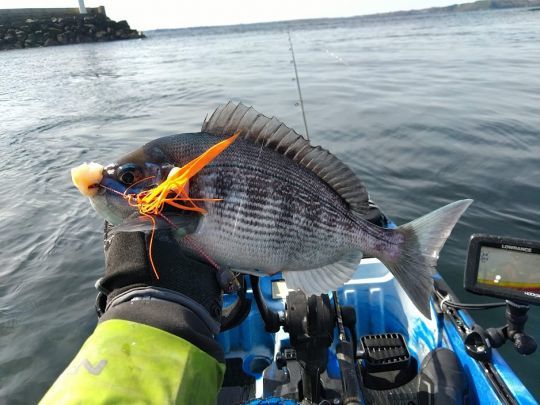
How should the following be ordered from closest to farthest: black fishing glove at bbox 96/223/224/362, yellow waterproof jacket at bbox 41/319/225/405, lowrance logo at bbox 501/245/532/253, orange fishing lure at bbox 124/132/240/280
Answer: yellow waterproof jacket at bbox 41/319/225/405 < black fishing glove at bbox 96/223/224/362 < orange fishing lure at bbox 124/132/240/280 < lowrance logo at bbox 501/245/532/253

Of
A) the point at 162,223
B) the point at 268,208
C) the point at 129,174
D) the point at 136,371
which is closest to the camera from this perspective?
the point at 136,371

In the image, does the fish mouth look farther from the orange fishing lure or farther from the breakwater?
the breakwater

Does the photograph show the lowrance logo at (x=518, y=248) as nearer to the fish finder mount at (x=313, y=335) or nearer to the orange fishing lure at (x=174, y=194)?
the fish finder mount at (x=313, y=335)

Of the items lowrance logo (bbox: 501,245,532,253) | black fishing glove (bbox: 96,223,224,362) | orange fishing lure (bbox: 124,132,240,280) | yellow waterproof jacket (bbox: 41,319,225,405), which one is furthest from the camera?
lowrance logo (bbox: 501,245,532,253)

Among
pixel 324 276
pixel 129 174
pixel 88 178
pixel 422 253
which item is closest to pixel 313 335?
pixel 324 276

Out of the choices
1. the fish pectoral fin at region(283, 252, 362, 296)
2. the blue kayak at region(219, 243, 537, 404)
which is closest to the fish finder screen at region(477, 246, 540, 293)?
the fish pectoral fin at region(283, 252, 362, 296)

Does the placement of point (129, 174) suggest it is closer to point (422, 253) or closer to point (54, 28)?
point (422, 253)

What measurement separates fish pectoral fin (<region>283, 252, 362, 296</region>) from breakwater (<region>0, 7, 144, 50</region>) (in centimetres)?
7515

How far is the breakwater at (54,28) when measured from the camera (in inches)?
2468

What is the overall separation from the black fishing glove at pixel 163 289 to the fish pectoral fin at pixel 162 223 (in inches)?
3.9

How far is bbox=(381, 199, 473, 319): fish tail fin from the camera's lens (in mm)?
2178

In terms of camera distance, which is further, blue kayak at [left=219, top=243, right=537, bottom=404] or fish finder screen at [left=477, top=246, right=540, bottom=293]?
blue kayak at [left=219, top=243, right=537, bottom=404]

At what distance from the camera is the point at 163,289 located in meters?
1.67

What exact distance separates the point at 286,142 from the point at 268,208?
403mm
